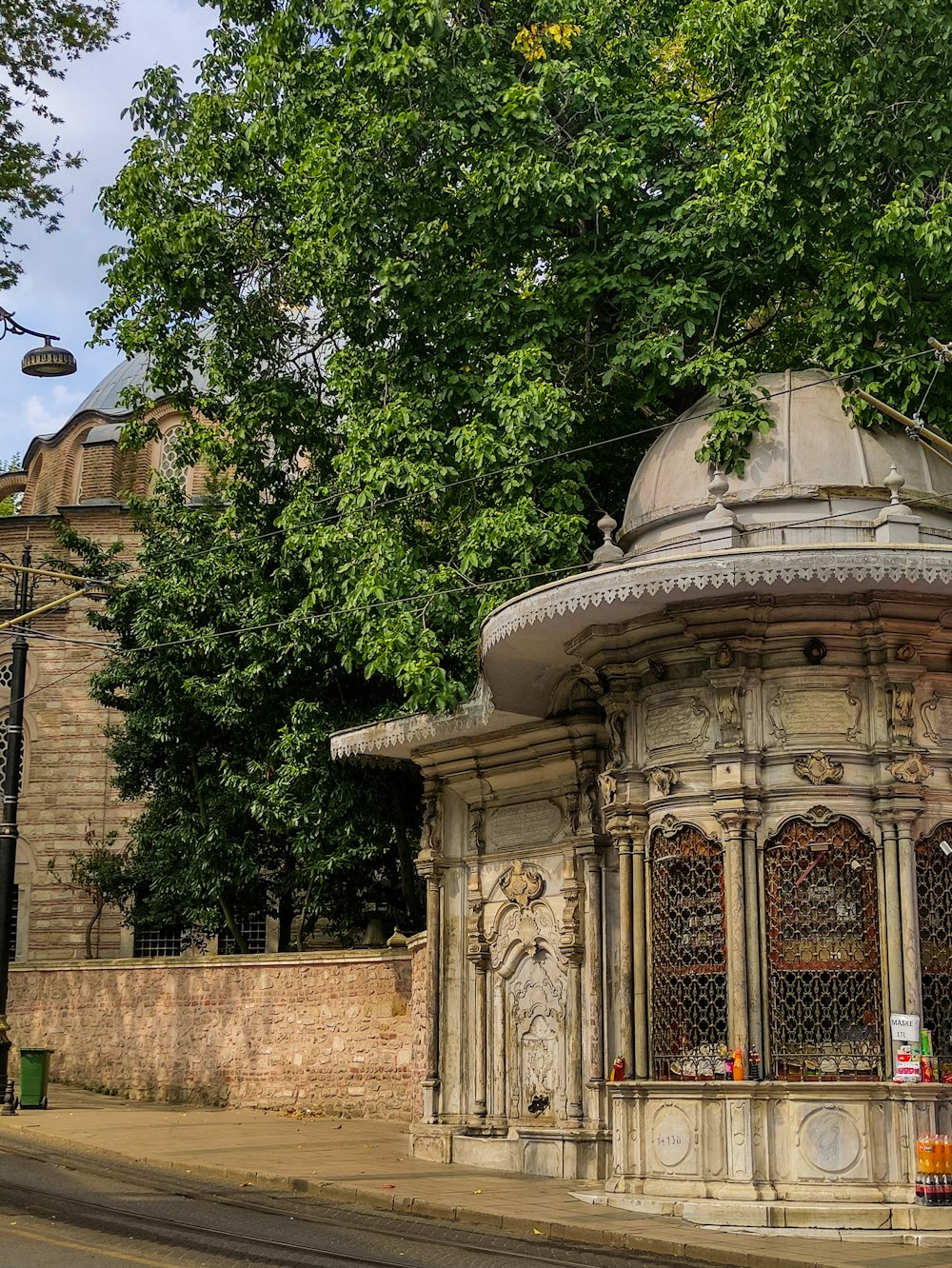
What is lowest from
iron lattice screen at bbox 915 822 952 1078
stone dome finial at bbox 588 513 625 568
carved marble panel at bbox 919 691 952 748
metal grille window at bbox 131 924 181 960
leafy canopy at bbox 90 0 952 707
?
iron lattice screen at bbox 915 822 952 1078

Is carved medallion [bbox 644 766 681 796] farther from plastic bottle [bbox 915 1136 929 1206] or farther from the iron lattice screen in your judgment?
plastic bottle [bbox 915 1136 929 1206]

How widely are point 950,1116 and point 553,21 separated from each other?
11901 mm

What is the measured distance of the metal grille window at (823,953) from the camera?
12539 millimetres

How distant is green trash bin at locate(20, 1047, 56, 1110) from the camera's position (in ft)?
75.2

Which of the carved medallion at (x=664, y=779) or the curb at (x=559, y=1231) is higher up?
the carved medallion at (x=664, y=779)

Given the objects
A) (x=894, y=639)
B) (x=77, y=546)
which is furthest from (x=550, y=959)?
(x=77, y=546)

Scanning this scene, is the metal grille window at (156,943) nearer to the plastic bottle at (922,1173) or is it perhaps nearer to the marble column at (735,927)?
the marble column at (735,927)

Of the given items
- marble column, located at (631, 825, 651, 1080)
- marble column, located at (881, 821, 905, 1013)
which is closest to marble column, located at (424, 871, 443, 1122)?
marble column, located at (631, 825, 651, 1080)

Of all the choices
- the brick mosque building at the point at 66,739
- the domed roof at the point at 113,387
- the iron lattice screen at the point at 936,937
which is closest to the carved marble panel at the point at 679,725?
the iron lattice screen at the point at 936,937

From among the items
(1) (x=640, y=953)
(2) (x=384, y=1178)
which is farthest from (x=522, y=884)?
(2) (x=384, y=1178)

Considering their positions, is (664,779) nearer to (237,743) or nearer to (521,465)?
(521,465)

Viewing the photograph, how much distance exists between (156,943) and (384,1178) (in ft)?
70.0

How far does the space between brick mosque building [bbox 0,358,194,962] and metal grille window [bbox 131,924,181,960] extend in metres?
0.05

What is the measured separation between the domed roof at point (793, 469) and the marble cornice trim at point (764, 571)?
144 centimetres
